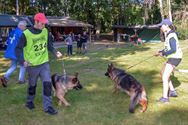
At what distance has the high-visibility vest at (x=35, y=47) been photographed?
640 cm

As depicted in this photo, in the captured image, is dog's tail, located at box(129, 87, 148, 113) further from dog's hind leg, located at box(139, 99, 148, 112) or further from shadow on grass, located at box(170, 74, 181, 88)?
shadow on grass, located at box(170, 74, 181, 88)

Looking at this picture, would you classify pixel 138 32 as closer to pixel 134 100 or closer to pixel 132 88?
pixel 132 88

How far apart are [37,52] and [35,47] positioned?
4.3 inches

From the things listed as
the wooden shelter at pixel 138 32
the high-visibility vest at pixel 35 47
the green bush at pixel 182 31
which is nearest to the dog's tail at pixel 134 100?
the high-visibility vest at pixel 35 47

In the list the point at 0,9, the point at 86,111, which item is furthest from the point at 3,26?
the point at 86,111

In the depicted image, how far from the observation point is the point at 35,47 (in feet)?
21.3

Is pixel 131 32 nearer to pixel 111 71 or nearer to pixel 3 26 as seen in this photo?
pixel 3 26

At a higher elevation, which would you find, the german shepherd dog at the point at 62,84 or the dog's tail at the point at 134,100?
the german shepherd dog at the point at 62,84

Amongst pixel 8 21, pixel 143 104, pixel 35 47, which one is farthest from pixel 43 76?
pixel 8 21

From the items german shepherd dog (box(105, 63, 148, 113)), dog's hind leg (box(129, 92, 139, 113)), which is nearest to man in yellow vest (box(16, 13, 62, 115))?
dog's hind leg (box(129, 92, 139, 113))

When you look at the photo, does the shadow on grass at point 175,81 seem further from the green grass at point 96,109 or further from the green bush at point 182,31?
the green bush at point 182,31

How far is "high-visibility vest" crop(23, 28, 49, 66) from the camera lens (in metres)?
6.40

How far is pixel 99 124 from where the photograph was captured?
639cm

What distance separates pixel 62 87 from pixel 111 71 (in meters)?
1.76
